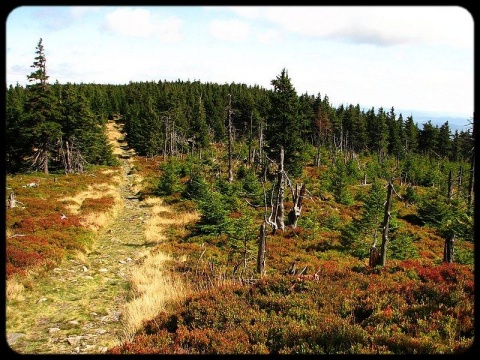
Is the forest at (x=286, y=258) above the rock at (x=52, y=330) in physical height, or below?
above

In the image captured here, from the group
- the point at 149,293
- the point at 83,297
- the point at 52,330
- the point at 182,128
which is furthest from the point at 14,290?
the point at 182,128

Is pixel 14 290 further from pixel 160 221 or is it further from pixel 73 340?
pixel 160 221

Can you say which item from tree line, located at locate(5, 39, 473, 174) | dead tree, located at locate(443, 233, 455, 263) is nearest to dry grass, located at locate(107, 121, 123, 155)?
tree line, located at locate(5, 39, 473, 174)

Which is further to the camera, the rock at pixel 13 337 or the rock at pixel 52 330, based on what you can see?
the rock at pixel 52 330

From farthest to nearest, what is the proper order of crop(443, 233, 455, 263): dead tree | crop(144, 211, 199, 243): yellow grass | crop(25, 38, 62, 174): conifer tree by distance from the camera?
1. crop(25, 38, 62, 174): conifer tree
2. crop(144, 211, 199, 243): yellow grass
3. crop(443, 233, 455, 263): dead tree

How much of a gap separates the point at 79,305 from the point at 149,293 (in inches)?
88.5

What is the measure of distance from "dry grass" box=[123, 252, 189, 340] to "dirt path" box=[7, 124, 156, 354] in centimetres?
37

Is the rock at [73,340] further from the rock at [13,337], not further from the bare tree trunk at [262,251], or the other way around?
the bare tree trunk at [262,251]

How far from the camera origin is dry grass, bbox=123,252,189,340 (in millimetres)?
9407

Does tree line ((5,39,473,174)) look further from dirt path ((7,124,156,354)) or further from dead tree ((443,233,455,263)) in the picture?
dirt path ((7,124,156,354))

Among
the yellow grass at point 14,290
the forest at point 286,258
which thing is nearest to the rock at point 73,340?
the forest at point 286,258

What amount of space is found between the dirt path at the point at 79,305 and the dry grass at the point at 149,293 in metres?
0.37

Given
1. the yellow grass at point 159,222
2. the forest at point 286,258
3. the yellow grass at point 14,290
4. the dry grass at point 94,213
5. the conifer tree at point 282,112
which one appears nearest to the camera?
the forest at point 286,258

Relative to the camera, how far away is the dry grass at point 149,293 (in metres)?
9.41
